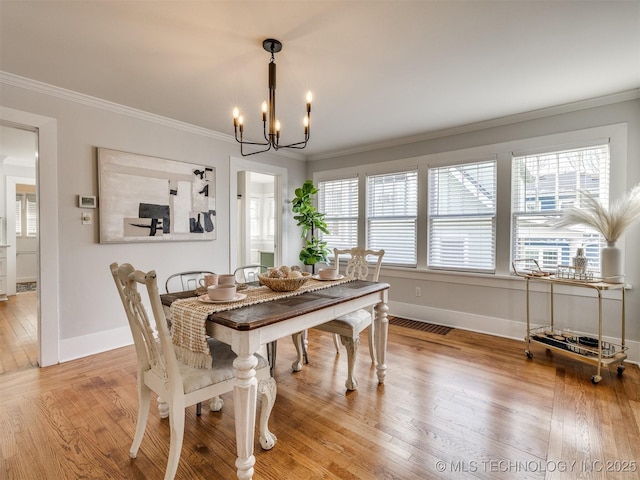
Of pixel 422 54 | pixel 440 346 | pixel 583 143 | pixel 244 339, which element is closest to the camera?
pixel 244 339

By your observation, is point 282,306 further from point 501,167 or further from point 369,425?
point 501,167

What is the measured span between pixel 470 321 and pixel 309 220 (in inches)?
99.6

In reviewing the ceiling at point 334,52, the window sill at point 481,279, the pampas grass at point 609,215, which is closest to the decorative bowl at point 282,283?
the ceiling at point 334,52

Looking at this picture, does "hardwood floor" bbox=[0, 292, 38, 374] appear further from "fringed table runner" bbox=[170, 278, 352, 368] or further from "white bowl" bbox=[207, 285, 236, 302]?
"white bowl" bbox=[207, 285, 236, 302]

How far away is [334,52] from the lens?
7.09 feet

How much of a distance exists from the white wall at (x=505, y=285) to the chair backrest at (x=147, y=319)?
10.9 feet

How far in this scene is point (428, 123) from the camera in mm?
3611

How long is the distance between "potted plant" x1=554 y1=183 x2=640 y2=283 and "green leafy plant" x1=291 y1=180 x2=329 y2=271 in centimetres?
291

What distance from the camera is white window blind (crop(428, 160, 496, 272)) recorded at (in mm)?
3607

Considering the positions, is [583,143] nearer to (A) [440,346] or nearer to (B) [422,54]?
(B) [422,54]

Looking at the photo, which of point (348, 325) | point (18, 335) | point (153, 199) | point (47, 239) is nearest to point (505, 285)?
point (348, 325)

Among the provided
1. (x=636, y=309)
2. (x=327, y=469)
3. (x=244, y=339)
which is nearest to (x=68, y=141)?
(x=244, y=339)

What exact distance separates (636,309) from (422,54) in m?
2.95

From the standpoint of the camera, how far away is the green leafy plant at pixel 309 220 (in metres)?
4.70
